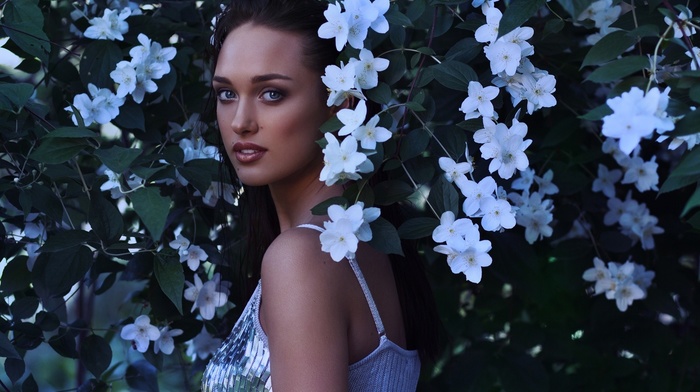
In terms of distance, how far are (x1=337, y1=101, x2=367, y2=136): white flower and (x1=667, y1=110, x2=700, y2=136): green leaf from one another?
1.35ft

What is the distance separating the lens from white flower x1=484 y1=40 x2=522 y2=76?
1.39 meters

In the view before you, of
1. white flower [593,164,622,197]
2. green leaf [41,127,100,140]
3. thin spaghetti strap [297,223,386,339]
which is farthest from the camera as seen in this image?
white flower [593,164,622,197]

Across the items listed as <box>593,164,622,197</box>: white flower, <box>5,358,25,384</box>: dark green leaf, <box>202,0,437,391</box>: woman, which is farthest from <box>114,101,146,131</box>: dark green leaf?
<box>593,164,622,197</box>: white flower

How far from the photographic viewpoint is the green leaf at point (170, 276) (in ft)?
4.93

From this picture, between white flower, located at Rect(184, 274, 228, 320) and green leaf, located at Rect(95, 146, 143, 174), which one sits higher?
green leaf, located at Rect(95, 146, 143, 174)

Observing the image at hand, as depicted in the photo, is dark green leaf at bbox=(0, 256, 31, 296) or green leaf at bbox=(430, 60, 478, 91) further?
dark green leaf at bbox=(0, 256, 31, 296)

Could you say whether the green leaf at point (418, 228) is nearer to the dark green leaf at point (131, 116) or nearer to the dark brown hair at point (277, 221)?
the dark brown hair at point (277, 221)

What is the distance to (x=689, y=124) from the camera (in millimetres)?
1038

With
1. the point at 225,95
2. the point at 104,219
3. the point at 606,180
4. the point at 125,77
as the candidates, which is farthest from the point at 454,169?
the point at 606,180

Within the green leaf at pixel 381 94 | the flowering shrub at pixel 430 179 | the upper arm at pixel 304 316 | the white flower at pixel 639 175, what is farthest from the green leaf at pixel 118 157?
the white flower at pixel 639 175

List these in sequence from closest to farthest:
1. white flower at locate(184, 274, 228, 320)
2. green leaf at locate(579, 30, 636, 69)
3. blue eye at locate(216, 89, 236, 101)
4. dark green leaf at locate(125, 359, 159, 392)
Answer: green leaf at locate(579, 30, 636, 69) → blue eye at locate(216, 89, 236, 101) → white flower at locate(184, 274, 228, 320) → dark green leaf at locate(125, 359, 159, 392)

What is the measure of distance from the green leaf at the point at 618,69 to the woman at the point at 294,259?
459 millimetres

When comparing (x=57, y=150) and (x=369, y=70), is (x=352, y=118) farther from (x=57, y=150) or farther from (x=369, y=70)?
(x=57, y=150)

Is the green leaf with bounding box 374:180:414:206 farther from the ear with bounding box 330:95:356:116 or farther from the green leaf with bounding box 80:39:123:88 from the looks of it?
the green leaf with bounding box 80:39:123:88
